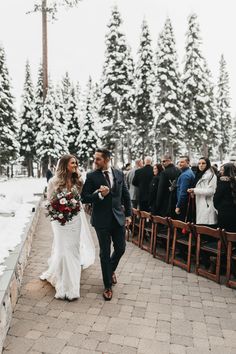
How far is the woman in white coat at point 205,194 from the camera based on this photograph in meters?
6.36

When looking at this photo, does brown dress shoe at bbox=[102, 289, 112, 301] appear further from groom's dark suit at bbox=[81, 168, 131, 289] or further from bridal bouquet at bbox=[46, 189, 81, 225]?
bridal bouquet at bbox=[46, 189, 81, 225]

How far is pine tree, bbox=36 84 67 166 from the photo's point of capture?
38.9 metres

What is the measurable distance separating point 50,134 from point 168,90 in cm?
1600

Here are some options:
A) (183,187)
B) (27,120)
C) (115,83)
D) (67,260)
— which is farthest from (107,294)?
(27,120)

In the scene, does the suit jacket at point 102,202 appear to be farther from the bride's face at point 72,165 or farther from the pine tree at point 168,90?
the pine tree at point 168,90

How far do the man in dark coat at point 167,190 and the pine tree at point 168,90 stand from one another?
2244 cm

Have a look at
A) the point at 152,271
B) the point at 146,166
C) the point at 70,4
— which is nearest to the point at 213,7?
the point at 70,4

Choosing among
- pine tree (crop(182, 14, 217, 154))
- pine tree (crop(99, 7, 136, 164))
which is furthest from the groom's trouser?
pine tree (crop(182, 14, 217, 154))

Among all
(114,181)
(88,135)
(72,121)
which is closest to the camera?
(114,181)

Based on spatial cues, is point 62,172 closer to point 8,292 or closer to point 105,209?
point 105,209

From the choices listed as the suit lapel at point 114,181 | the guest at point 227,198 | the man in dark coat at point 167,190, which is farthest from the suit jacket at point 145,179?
the suit lapel at point 114,181

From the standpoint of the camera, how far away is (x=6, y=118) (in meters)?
37.3

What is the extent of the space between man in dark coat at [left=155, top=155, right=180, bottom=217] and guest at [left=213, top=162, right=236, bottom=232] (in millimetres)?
1796

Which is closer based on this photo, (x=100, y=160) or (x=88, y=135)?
(x=100, y=160)
